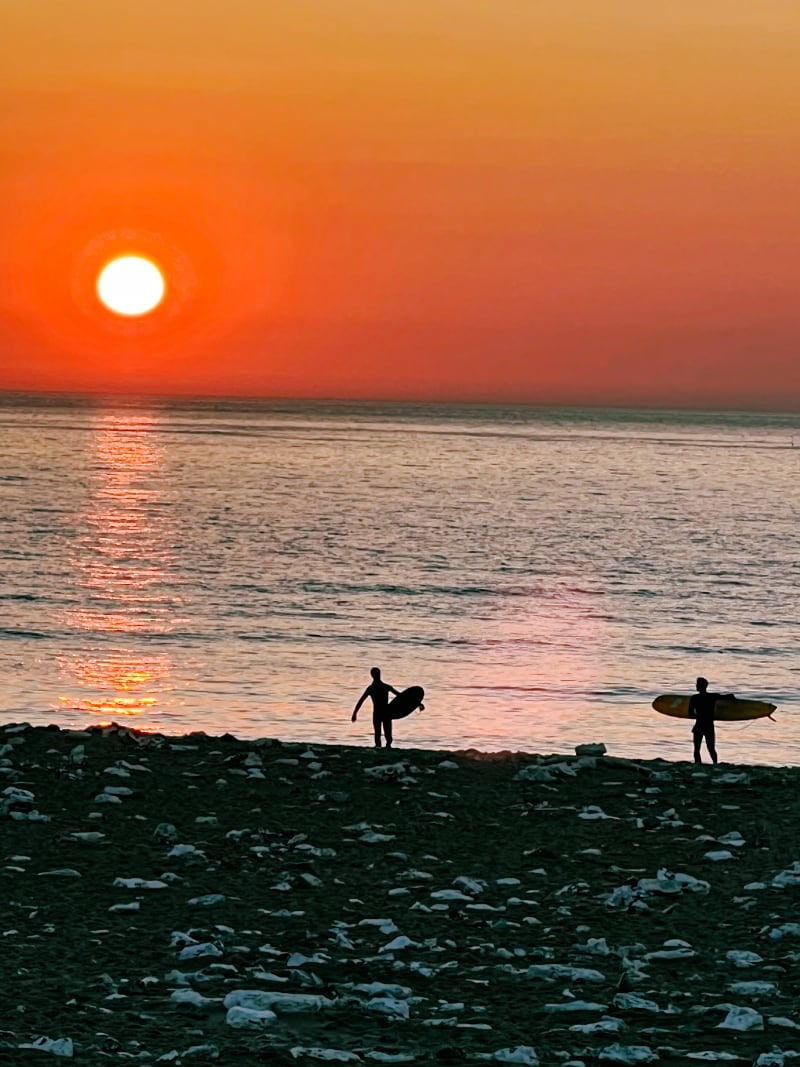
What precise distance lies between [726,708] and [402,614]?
22.0 meters

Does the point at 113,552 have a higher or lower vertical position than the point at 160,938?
higher

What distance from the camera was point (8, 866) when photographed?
56.1ft

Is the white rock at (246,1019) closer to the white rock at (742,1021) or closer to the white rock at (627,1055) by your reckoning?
the white rock at (627,1055)

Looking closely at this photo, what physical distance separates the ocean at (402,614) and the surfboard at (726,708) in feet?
1.42

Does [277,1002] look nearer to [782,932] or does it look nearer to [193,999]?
[193,999]

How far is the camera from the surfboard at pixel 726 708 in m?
34.8

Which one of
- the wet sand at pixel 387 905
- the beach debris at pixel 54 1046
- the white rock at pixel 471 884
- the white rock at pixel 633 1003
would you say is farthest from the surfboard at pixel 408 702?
the beach debris at pixel 54 1046

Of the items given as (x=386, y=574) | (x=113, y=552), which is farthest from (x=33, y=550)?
(x=386, y=574)

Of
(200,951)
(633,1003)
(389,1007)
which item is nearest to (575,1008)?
(633,1003)

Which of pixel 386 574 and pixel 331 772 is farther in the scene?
pixel 386 574

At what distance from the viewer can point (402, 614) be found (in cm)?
5625

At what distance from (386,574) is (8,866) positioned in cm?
5343

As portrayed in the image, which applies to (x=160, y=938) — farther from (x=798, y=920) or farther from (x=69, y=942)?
(x=798, y=920)

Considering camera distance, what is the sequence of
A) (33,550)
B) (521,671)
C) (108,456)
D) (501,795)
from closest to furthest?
(501,795), (521,671), (33,550), (108,456)
